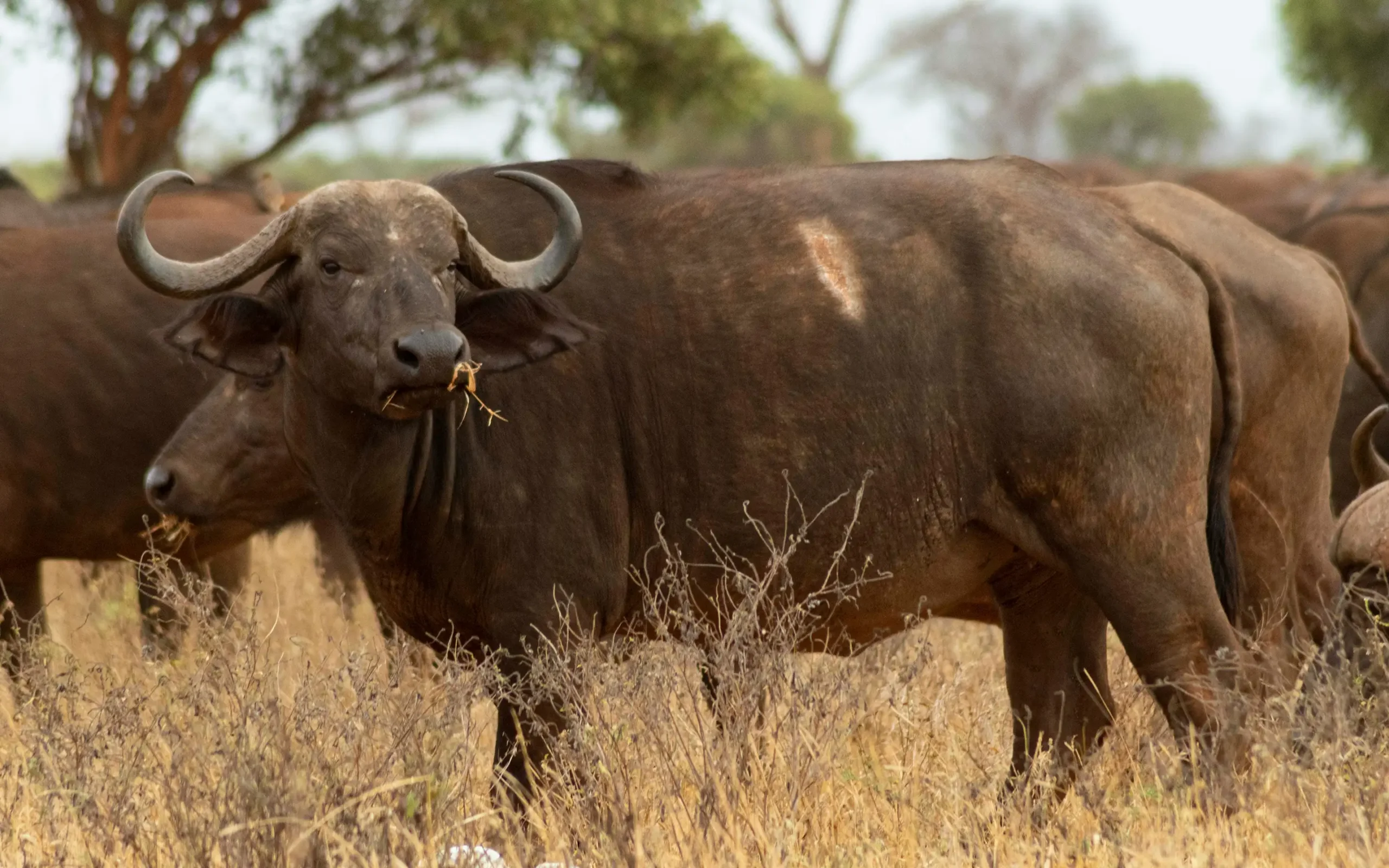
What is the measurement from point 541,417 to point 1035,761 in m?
1.54

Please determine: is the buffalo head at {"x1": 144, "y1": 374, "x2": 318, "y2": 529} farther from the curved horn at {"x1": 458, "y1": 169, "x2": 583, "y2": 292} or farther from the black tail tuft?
the black tail tuft

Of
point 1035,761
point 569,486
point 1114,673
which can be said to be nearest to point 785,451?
point 569,486

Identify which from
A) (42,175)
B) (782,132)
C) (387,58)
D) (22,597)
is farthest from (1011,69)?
(22,597)

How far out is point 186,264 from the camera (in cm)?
482

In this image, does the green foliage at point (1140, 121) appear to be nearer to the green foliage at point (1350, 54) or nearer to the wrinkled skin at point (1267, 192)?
the green foliage at point (1350, 54)

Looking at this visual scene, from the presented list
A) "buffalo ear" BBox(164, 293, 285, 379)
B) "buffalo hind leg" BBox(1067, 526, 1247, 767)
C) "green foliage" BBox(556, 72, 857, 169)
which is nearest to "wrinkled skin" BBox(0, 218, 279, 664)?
"buffalo ear" BBox(164, 293, 285, 379)

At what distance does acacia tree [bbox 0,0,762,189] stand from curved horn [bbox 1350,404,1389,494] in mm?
9623

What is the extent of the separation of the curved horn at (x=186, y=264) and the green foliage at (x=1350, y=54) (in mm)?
19181

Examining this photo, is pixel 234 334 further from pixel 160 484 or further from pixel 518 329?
pixel 160 484

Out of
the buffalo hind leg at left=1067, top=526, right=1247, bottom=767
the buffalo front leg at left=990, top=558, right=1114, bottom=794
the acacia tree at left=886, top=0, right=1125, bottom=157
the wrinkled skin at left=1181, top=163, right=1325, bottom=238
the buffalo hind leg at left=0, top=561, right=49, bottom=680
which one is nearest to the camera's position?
the buffalo hind leg at left=1067, top=526, right=1247, bottom=767

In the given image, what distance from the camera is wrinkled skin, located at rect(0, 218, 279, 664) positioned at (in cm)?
671

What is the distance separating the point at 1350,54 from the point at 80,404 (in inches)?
726

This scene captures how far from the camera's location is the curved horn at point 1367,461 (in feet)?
19.4

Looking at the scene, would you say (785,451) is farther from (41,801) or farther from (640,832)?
(41,801)
